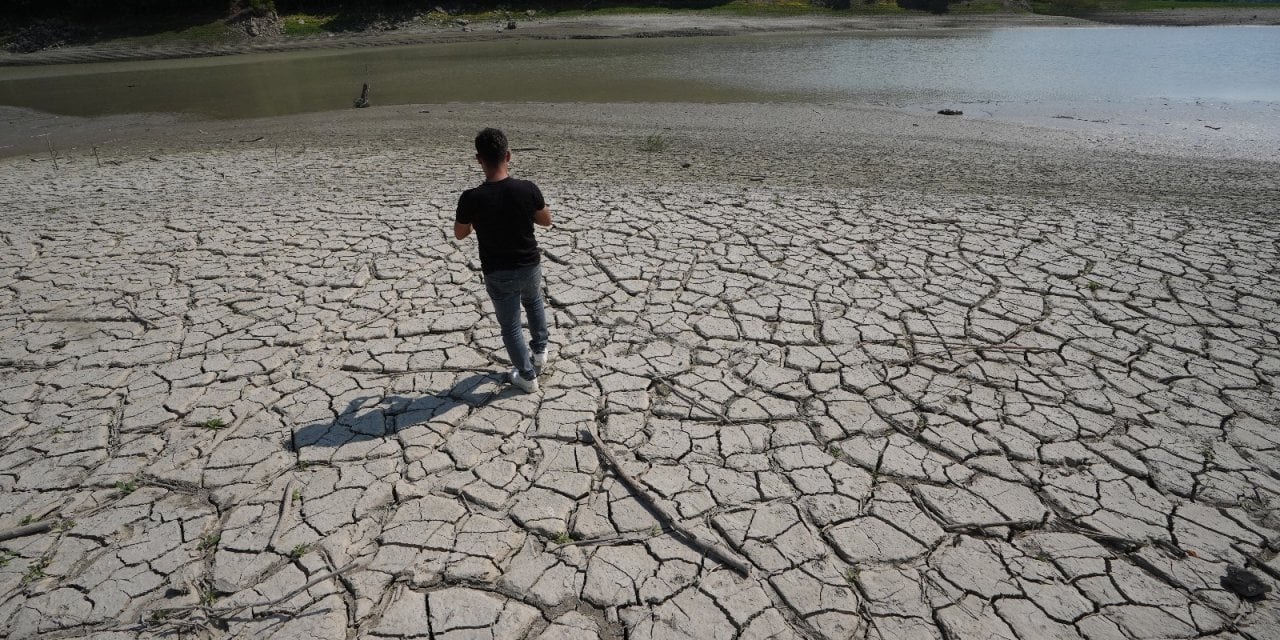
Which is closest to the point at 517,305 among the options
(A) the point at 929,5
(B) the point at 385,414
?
(B) the point at 385,414

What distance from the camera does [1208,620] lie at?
2.29m

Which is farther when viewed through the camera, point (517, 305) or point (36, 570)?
point (517, 305)

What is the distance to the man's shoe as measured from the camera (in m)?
3.54

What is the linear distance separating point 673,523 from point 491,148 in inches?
70.4

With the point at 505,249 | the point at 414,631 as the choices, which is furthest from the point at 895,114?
the point at 414,631

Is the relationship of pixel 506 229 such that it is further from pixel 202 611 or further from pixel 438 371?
pixel 202 611

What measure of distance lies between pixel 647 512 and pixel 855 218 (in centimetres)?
415

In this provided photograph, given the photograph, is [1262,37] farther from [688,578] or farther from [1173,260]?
[688,578]

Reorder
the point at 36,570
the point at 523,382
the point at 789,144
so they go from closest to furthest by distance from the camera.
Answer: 1. the point at 36,570
2. the point at 523,382
3. the point at 789,144

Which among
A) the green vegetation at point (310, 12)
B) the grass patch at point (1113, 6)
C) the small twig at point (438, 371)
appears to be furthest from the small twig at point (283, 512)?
the grass patch at point (1113, 6)

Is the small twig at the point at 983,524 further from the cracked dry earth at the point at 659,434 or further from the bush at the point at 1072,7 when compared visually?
the bush at the point at 1072,7

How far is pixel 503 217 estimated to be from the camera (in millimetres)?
3084

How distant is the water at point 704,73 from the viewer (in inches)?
585

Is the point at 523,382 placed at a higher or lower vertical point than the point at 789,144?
lower
